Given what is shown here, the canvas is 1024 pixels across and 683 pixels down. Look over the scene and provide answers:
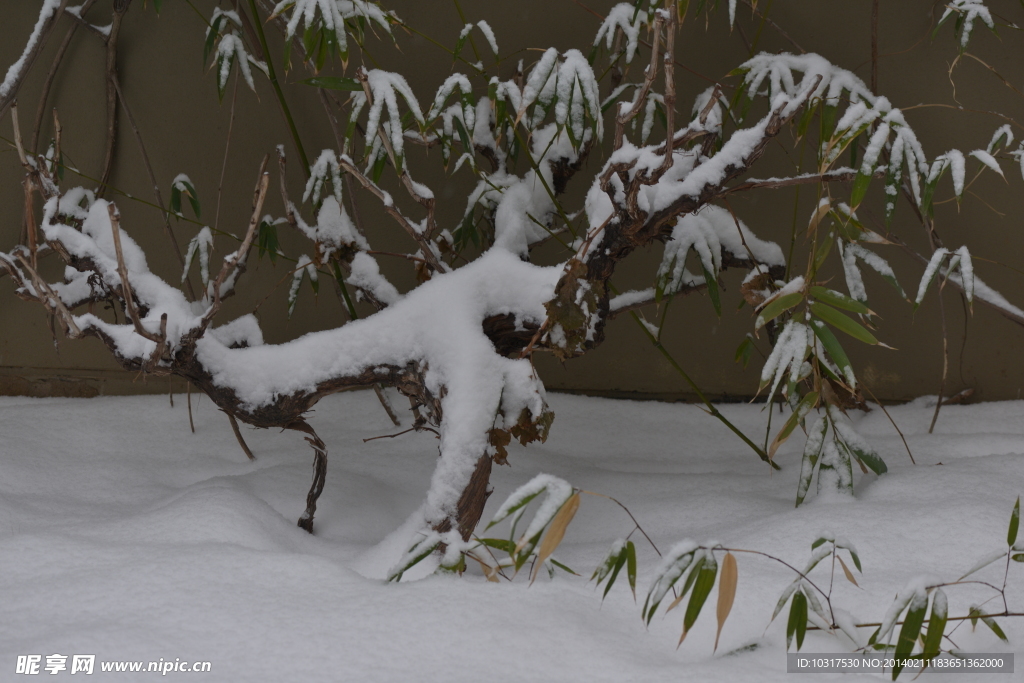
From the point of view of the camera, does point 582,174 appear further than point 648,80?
Yes

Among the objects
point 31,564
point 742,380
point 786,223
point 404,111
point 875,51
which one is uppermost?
point 875,51

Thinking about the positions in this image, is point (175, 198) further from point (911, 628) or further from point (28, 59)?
point (911, 628)

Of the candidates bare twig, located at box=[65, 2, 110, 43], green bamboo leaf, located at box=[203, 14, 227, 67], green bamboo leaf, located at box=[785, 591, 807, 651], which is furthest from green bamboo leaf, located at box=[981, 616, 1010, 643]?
bare twig, located at box=[65, 2, 110, 43]

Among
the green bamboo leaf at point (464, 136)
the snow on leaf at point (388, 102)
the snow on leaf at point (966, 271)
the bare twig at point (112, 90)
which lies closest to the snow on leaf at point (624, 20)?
the green bamboo leaf at point (464, 136)

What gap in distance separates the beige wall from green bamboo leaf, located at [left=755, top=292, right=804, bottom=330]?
0.90 meters

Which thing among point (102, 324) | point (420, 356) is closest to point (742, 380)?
point (420, 356)

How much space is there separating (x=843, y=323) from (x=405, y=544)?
24.8 inches

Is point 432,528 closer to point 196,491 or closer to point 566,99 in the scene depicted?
point 196,491

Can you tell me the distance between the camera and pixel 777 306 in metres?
0.79

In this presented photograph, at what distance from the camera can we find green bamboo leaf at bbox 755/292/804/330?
78 cm

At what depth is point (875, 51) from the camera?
1.41m

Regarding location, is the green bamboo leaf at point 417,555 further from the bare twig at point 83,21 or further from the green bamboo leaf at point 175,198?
the bare twig at point 83,21

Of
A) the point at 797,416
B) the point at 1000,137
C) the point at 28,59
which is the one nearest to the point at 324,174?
the point at 28,59

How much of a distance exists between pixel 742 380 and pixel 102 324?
1.37m
